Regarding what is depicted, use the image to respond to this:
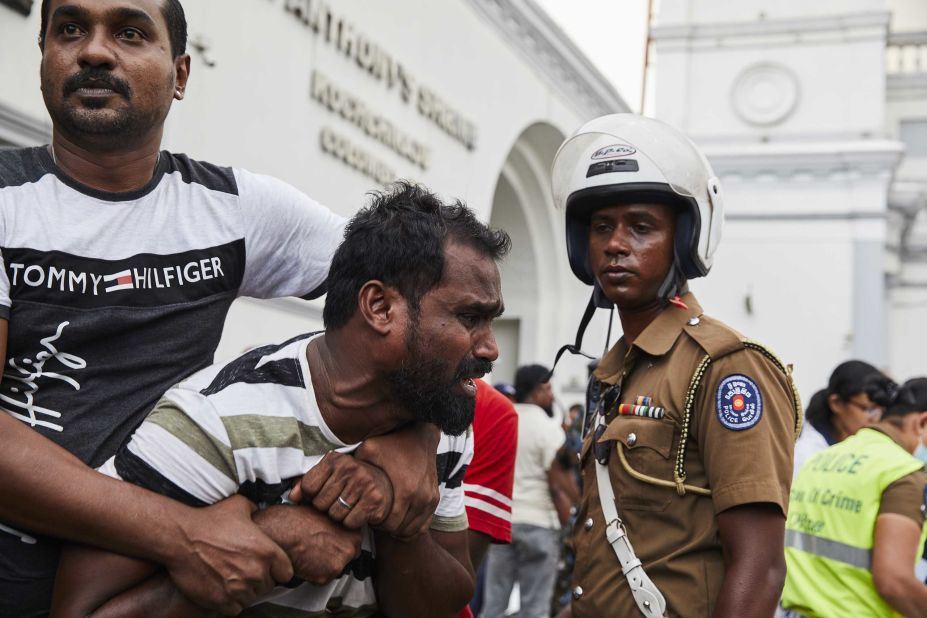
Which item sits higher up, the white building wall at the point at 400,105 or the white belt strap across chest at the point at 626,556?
Answer: the white building wall at the point at 400,105

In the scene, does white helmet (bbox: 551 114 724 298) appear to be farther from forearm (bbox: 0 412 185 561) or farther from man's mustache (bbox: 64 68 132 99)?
forearm (bbox: 0 412 185 561)

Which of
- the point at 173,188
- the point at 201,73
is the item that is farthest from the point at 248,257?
the point at 201,73

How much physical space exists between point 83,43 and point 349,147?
261 inches

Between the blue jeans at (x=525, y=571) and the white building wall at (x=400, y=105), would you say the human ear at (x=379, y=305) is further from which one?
the blue jeans at (x=525, y=571)

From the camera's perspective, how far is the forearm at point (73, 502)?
1.72m

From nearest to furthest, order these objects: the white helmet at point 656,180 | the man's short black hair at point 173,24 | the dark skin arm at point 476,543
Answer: the man's short black hair at point 173,24 → the white helmet at point 656,180 → the dark skin arm at point 476,543

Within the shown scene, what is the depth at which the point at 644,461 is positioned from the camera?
241cm

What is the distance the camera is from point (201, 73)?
6.89 m

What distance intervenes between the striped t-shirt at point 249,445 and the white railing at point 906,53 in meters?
22.5

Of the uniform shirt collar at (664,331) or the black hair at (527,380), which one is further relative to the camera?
the black hair at (527,380)

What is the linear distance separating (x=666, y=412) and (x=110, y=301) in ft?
3.96

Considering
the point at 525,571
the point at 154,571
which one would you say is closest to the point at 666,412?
the point at 154,571

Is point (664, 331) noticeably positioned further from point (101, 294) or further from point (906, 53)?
point (906, 53)

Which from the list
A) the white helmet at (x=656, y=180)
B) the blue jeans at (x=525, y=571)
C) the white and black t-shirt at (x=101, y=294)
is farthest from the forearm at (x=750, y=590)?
the blue jeans at (x=525, y=571)
